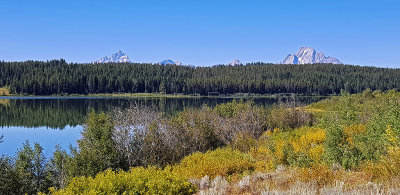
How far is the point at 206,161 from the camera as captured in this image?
13531 millimetres

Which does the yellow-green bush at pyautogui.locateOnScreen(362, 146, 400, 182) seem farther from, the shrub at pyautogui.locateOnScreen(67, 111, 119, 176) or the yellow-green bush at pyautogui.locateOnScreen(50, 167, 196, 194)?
the shrub at pyautogui.locateOnScreen(67, 111, 119, 176)

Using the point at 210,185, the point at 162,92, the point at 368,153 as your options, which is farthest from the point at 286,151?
the point at 162,92

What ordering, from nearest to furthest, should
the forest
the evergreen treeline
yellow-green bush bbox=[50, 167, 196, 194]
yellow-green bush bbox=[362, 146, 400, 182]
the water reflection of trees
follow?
yellow-green bush bbox=[362, 146, 400, 182], yellow-green bush bbox=[50, 167, 196, 194], the forest, the water reflection of trees, the evergreen treeline

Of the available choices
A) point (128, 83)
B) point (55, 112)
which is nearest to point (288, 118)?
point (55, 112)

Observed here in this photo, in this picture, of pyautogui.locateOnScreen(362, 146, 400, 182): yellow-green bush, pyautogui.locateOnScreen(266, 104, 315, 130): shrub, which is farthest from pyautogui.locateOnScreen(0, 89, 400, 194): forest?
pyautogui.locateOnScreen(266, 104, 315, 130): shrub

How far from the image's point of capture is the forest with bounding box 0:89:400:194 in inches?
324

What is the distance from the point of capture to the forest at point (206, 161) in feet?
27.0

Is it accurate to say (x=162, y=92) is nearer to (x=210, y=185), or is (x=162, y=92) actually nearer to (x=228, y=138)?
(x=228, y=138)

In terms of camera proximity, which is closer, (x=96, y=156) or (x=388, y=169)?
(x=388, y=169)

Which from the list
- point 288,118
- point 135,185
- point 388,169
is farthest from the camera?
point 288,118

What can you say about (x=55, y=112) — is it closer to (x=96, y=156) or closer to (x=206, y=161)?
(x=96, y=156)

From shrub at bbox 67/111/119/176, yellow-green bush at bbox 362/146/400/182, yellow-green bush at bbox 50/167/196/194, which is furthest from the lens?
shrub at bbox 67/111/119/176

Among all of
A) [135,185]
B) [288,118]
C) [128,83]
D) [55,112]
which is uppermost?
[128,83]

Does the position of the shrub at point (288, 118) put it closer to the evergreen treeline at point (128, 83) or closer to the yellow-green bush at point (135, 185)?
the yellow-green bush at point (135, 185)
